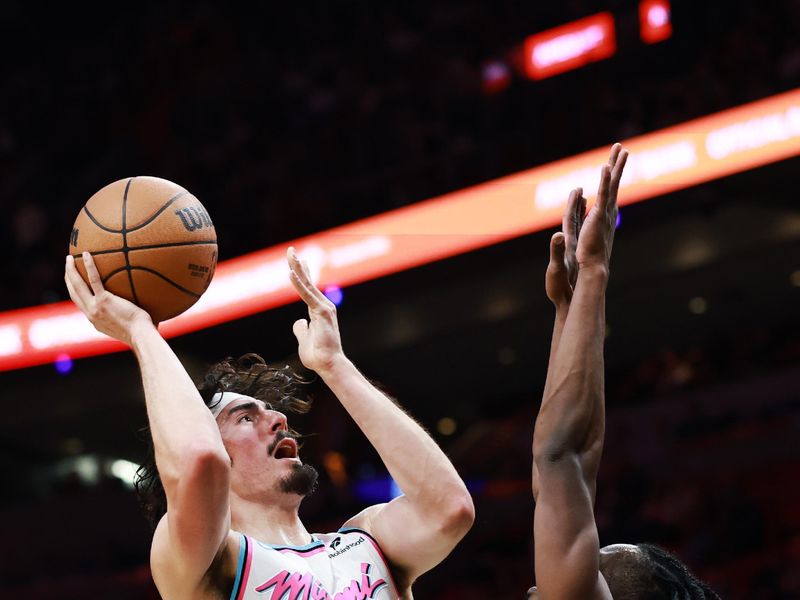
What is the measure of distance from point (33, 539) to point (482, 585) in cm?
410

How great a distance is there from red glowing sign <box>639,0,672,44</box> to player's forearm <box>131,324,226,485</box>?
21.0 ft

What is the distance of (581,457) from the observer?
2328mm

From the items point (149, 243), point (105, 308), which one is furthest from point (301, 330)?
point (105, 308)

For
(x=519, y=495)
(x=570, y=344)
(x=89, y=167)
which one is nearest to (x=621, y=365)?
(x=519, y=495)

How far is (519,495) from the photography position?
805 cm

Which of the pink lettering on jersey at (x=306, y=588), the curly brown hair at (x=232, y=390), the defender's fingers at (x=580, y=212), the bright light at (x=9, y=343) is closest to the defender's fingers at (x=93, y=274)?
the curly brown hair at (x=232, y=390)

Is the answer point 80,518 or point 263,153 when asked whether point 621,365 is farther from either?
point 80,518

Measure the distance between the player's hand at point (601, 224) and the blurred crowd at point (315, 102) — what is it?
17.2 ft

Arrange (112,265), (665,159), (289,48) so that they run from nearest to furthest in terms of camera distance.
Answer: (112,265) → (665,159) → (289,48)

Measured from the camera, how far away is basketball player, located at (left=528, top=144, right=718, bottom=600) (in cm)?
225

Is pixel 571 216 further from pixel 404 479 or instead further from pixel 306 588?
pixel 306 588

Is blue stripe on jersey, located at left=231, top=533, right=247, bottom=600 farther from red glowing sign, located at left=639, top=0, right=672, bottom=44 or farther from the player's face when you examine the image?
red glowing sign, located at left=639, top=0, right=672, bottom=44

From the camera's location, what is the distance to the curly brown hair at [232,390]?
294cm

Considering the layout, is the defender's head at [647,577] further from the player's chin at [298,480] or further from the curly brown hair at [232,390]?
the curly brown hair at [232,390]
